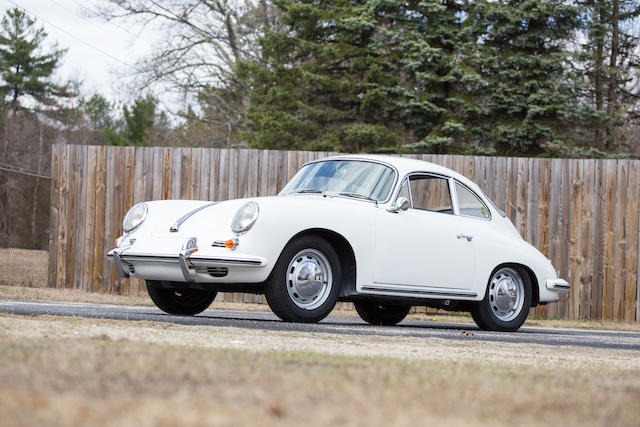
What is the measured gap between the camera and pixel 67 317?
246 inches

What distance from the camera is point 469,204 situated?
8.88m

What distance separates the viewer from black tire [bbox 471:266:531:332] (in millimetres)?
8570

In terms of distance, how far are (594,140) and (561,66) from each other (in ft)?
7.95

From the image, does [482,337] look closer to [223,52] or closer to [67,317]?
[67,317]

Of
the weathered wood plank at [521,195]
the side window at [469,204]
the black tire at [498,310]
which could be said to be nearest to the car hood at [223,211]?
the side window at [469,204]

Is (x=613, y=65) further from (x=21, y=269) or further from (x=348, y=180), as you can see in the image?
(x=348, y=180)

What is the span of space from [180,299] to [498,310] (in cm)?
329

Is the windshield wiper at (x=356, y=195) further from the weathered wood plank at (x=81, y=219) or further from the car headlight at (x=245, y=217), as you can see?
the weathered wood plank at (x=81, y=219)

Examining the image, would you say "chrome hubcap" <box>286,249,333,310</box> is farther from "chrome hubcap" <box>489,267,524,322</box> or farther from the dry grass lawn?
"chrome hubcap" <box>489,267,524,322</box>

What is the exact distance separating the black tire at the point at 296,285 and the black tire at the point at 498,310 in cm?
206

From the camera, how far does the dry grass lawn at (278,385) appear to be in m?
2.43

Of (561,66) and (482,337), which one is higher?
(561,66)

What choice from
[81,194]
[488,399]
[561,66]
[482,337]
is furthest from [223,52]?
[488,399]

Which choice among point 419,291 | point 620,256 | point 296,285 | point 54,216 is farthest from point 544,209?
point 54,216
